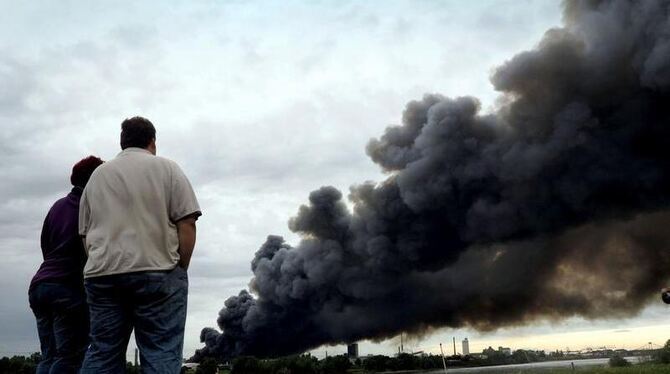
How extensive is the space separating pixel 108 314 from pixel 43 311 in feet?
6.59

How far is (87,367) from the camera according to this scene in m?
4.68

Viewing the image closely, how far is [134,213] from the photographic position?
4.86 metres

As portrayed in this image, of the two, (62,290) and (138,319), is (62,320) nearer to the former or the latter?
(62,290)

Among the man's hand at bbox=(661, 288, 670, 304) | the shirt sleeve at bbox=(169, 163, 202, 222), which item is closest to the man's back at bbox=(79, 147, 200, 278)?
the shirt sleeve at bbox=(169, 163, 202, 222)

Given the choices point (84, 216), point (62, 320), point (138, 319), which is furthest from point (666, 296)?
point (84, 216)

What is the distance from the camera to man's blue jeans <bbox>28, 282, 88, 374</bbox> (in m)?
6.12

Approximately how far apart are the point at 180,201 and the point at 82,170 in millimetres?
2141

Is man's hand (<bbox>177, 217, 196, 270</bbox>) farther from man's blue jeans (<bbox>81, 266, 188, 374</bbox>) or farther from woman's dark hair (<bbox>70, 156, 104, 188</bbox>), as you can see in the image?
woman's dark hair (<bbox>70, 156, 104, 188</bbox>)

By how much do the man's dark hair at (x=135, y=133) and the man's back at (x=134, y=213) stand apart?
18cm

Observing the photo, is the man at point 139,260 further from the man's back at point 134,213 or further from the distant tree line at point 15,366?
the distant tree line at point 15,366

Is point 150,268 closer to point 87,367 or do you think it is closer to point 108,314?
point 108,314

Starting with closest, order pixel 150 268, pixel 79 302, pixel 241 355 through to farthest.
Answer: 1. pixel 150 268
2. pixel 79 302
3. pixel 241 355

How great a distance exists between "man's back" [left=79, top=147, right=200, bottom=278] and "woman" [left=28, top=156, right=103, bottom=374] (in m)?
1.42

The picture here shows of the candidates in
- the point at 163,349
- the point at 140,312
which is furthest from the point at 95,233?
the point at 163,349
